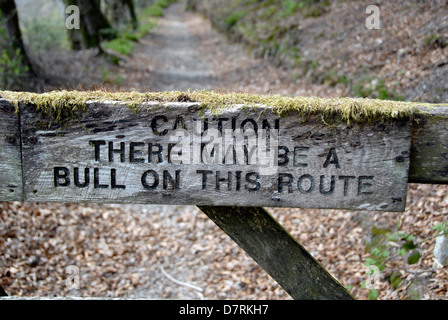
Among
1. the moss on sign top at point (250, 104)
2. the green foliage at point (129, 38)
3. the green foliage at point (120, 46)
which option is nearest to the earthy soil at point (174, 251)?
the moss on sign top at point (250, 104)

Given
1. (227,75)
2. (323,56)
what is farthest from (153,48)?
(323,56)

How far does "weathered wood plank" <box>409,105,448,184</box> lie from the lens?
6.13 ft

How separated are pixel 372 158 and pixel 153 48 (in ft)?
58.1

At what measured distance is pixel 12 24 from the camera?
24.3 ft

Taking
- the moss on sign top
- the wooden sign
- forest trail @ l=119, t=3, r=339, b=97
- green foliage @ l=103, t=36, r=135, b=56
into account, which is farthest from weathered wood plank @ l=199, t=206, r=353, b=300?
green foliage @ l=103, t=36, r=135, b=56

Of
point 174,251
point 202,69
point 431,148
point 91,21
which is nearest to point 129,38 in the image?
point 91,21

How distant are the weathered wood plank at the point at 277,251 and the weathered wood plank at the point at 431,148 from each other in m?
0.72

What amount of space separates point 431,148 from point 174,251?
11.9 feet

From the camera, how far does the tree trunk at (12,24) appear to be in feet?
23.6

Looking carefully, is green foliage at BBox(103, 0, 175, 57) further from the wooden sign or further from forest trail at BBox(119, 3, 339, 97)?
the wooden sign

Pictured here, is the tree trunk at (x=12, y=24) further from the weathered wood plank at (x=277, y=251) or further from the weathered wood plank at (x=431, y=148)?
the weathered wood plank at (x=431, y=148)

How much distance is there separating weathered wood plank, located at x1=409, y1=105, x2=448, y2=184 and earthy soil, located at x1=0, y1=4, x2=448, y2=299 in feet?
5.70

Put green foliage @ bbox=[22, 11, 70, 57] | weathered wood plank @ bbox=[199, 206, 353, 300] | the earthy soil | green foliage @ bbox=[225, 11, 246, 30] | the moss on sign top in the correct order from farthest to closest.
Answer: green foliage @ bbox=[225, 11, 246, 30] < green foliage @ bbox=[22, 11, 70, 57] < the earthy soil < weathered wood plank @ bbox=[199, 206, 353, 300] < the moss on sign top

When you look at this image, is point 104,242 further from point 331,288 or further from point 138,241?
point 331,288
